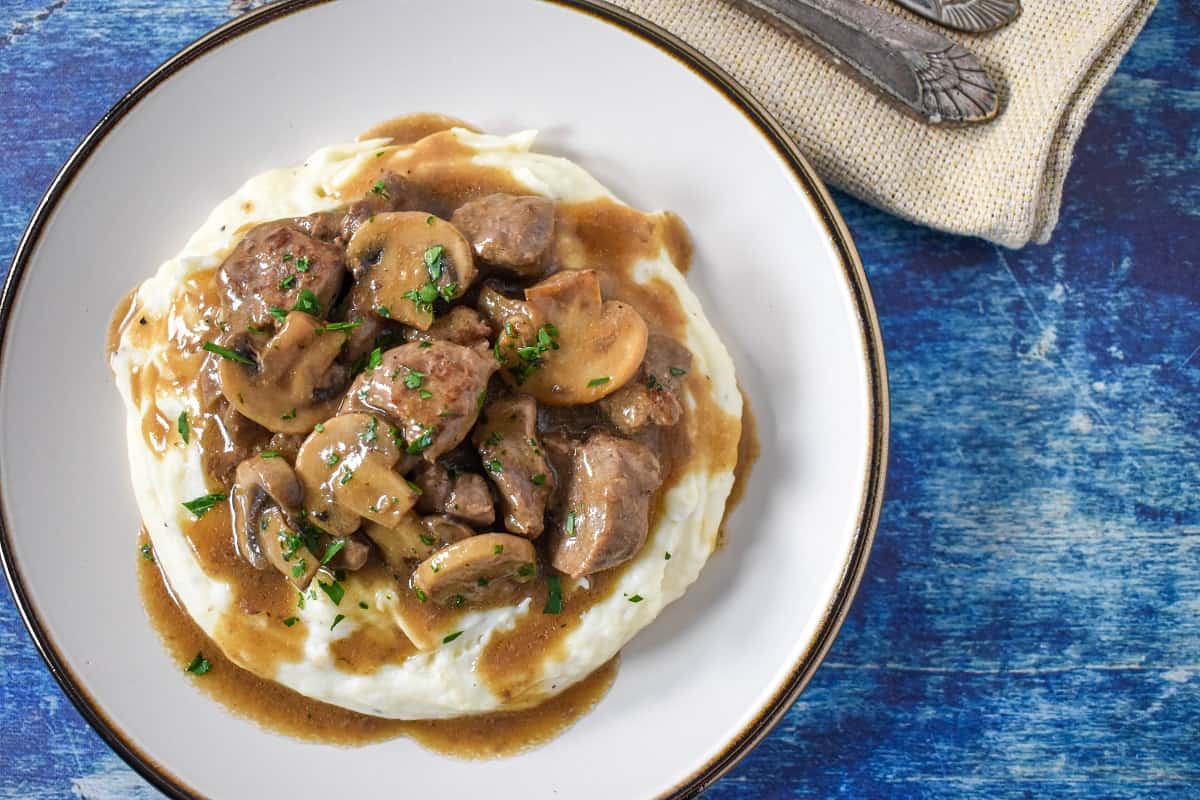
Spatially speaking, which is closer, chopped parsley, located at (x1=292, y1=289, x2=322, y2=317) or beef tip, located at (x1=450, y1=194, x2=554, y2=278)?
chopped parsley, located at (x1=292, y1=289, x2=322, y2=317)

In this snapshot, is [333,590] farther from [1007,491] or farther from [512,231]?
[1007,491]

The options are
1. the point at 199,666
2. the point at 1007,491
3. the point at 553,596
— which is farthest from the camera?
the point at 1007,491

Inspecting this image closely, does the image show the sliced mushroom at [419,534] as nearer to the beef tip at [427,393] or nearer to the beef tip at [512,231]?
the beef tip at [427,393]

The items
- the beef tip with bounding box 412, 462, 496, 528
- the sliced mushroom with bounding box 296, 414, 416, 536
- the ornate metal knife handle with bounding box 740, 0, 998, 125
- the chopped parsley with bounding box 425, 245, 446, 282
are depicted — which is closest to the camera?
the sliced mushroom with bounding box 296, 414, 416, 536

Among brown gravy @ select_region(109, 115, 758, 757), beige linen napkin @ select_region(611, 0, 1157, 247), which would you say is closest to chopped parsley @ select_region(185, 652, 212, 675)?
brown gravy @ select_region(109, 115, 758, 757)

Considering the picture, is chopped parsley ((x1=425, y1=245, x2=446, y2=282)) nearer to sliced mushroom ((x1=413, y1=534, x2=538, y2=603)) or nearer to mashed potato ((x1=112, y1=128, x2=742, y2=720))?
mashed potato ((x1=112, y1=128, x2=742, y2=720))

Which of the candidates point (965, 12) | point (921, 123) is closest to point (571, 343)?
point (921, 123)

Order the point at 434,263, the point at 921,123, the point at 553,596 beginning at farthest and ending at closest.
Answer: the point at 921,123
the point at 553,596
the point at 434,263
